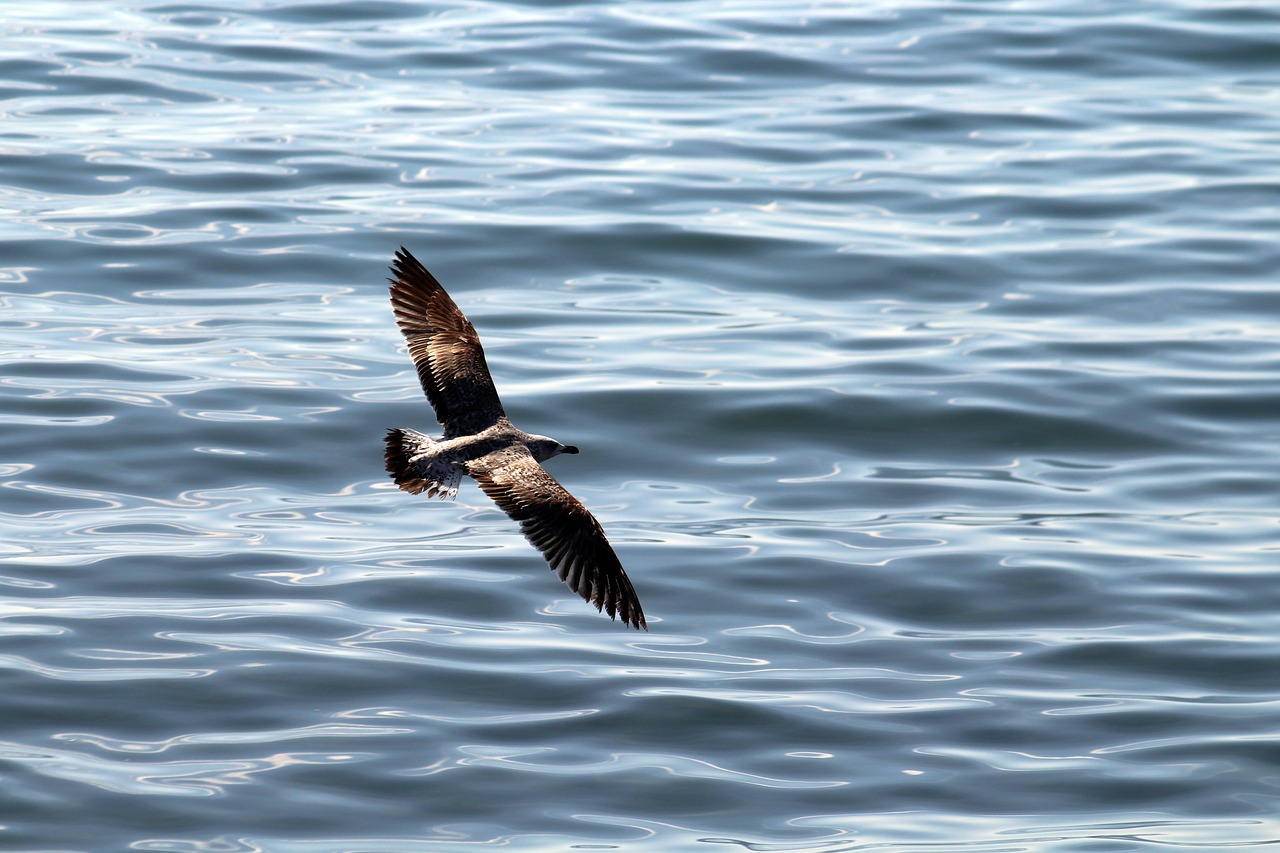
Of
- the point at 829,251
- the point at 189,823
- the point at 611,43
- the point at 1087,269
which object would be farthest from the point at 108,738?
the point at 611,43

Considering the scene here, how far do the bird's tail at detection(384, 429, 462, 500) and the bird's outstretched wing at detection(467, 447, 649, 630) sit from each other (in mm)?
118

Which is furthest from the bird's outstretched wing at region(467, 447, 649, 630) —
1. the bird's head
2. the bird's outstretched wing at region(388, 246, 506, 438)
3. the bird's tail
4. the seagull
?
the bird's outstretched wing at region(388, 246, 506, 438)

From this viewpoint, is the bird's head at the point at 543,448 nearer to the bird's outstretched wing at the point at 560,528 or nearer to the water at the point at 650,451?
the bird's outstretched wing at the point at 560,528

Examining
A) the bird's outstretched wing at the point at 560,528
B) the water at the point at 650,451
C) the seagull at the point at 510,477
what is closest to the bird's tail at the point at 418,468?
the seagull at the point at 510,477

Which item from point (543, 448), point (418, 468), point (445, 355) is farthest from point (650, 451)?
point (418, 468)

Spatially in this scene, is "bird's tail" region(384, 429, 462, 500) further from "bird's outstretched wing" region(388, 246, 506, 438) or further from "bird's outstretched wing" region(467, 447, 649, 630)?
"bird's outstretched wing" region(388, 246, 506, 438)

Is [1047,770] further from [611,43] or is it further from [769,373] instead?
[611,43]

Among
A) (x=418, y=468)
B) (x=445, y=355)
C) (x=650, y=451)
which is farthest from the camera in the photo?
(x=650, y=451)

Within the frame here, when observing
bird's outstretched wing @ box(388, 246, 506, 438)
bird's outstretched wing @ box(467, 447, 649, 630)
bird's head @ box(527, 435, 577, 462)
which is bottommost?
bird's outstretched wing @ box(467, 447, 649, 630)

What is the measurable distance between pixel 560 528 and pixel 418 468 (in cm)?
60

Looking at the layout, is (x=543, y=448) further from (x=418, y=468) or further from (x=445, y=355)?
(x=445, y=355)

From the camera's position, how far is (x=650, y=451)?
1009 cm

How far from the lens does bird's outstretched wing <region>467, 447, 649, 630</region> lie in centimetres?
648

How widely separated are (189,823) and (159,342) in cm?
489
